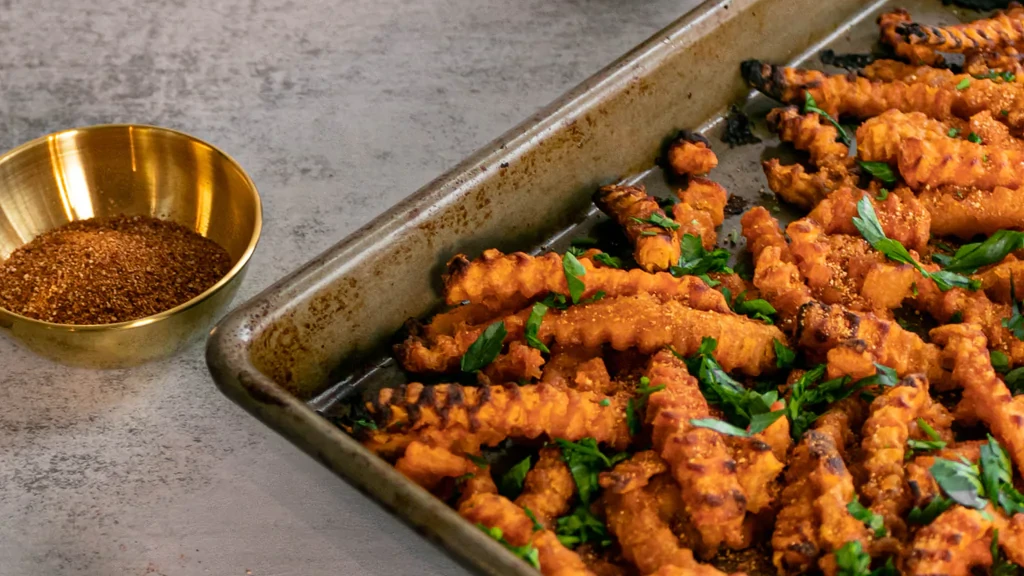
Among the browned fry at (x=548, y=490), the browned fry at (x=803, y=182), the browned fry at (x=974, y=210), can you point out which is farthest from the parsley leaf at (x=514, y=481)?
the browned fry at (x=974, y=210)

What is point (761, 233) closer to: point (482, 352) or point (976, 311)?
point (976, 311)

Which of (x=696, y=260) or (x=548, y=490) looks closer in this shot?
(x=548, y=490)

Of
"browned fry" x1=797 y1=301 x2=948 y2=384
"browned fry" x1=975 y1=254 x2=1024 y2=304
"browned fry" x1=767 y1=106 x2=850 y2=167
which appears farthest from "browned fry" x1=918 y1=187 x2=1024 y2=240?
"browned fry" x1=797 y1=301 x2=948 y2=384

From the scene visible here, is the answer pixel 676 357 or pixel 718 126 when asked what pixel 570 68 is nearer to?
pixel 718 126

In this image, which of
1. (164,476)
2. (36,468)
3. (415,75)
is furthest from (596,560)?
(415,75)

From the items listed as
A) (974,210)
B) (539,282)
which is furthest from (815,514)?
(974,210)

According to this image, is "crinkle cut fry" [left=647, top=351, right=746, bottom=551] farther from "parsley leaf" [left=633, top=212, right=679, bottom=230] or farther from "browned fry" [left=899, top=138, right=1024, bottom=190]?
"browned fry" [left=899, top=138, right=1024, bottom=190]

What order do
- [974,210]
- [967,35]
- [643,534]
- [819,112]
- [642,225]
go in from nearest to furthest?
[643,534] → [642,225] → [974,210] → [819,112] → [967,35]

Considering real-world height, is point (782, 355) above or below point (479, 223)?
→ below
